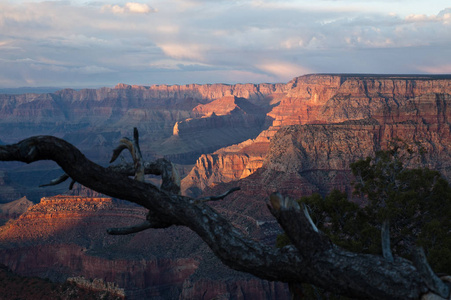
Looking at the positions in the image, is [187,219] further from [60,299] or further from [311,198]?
[60,299]

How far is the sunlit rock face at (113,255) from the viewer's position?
5216 centimetres

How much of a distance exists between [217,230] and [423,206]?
1936 cm

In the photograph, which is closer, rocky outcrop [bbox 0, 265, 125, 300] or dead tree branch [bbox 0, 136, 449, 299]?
dead tree branch [bbox 0, 136, 449, 299]

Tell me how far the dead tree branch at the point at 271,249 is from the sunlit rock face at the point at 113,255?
34.4 metres

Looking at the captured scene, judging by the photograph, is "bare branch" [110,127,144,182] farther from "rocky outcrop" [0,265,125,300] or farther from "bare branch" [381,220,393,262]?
"rocky outcrop" [0,265,125,300]

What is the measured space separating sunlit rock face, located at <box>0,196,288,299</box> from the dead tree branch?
34365 millimetres

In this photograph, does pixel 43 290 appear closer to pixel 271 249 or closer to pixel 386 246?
pixel 271 249

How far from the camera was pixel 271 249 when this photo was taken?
7.41m

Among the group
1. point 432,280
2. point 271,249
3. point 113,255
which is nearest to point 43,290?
point 113,255

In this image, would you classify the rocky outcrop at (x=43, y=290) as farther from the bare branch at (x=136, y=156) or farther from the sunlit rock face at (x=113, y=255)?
the bare branch at (x=136, y=156)

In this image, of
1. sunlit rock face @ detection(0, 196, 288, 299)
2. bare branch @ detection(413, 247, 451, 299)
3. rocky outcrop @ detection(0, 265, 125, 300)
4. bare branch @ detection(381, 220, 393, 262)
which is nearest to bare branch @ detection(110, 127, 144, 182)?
bare branch @ detection(381, 220, 393, 262)

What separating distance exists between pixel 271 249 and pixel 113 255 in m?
62.3

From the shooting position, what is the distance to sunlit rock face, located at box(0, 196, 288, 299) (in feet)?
171

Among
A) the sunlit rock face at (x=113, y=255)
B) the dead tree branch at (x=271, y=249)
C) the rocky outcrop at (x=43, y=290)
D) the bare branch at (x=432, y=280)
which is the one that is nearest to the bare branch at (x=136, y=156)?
the dead tree branch at (x=271, y=249)
